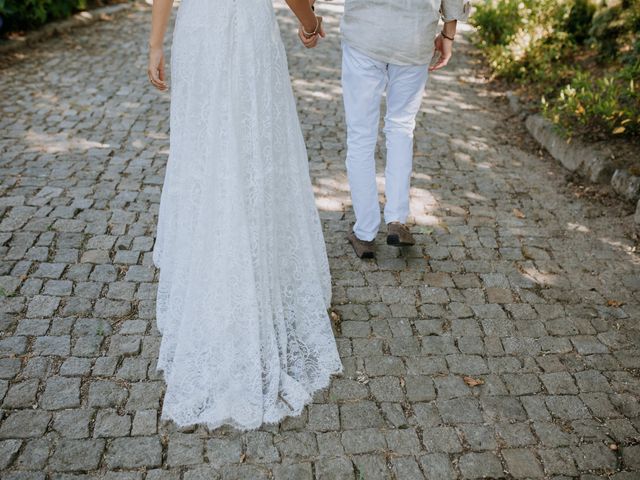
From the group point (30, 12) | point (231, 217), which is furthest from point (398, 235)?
point (30, 12)

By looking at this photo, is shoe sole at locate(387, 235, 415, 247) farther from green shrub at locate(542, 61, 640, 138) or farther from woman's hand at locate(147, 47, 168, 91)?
green shrub at locate(542, 61, 640, 138)

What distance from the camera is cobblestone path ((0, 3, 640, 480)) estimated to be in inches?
107

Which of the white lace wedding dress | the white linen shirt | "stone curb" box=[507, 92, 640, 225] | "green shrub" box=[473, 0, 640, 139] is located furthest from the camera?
"green shrub" box=[473, 0, 640, 139]

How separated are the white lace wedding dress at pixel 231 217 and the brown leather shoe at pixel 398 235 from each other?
1162 millimetres

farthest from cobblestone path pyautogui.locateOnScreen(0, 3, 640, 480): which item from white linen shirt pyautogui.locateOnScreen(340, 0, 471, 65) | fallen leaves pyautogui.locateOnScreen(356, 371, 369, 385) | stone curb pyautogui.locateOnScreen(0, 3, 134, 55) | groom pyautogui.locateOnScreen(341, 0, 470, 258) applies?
stone curb pyautogui.locateOnScreen(0, 3, 134, 55)

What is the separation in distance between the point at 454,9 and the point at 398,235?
4.92 feet

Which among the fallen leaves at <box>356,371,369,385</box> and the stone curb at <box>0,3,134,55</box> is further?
the stone curb at <box>0,3,134,55</box>

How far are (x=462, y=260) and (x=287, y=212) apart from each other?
167 centimetres

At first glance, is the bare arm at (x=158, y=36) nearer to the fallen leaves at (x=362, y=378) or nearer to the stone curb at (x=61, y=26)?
the fallen leaves at (x=362, y=378)

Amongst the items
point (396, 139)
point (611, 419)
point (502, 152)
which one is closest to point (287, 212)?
point (396, 139)

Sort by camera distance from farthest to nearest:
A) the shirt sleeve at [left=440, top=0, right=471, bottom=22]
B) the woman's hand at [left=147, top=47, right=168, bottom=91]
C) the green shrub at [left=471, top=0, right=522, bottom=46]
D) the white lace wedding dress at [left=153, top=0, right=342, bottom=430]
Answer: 1. the green shrub at [left=471, top=0, right=522, bottom=46]
2. the shirt sleeve at [left=440, top=0, right=471, bottom=22]
3. the woman's hand at [left=147, top=47, right=168, bottom=91]
4. the white lace wedding dress at [left=153, top=0, right=342, bottom=430]

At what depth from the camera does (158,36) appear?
2820mm

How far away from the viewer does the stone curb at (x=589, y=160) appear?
4952mm

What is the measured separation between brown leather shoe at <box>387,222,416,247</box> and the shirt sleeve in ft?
4.58
